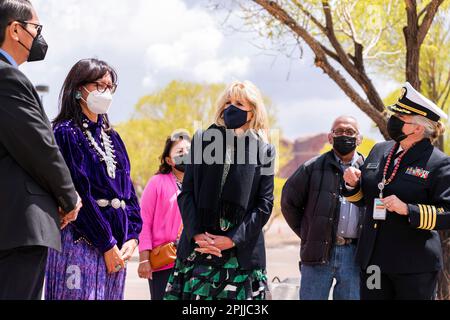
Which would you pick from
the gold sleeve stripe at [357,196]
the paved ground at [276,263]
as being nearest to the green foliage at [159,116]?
the paved ground at [276,263]

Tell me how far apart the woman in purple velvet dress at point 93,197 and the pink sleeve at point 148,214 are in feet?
Answer: 4.75


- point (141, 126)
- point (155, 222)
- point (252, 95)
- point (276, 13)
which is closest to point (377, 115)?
point (276, 13)

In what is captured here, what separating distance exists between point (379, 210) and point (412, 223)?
0.90 ft

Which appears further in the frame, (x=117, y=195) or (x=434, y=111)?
(x=434, y=111)

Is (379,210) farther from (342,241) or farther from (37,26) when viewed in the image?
(37,26)

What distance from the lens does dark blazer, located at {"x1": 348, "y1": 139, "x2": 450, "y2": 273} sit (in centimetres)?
507

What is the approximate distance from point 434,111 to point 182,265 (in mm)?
2139

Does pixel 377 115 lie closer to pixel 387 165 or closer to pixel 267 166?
pixel 387 165

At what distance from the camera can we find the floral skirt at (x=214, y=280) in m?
4.57

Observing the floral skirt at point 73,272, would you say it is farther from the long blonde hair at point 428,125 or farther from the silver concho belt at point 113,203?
the long blonde hair at point 428,125

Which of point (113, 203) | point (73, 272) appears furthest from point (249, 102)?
point (73, 272)

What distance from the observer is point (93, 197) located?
4.71 meters

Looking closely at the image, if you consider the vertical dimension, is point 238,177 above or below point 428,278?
above

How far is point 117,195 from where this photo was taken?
4.83 meters
